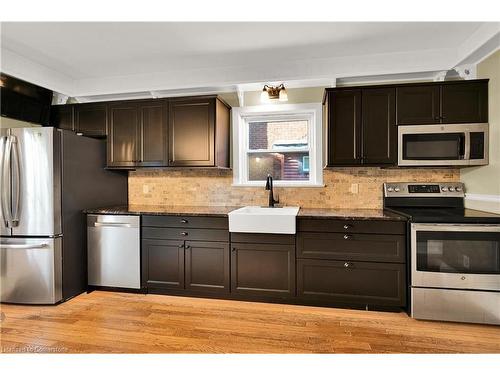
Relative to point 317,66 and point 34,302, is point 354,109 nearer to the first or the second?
point 317,66

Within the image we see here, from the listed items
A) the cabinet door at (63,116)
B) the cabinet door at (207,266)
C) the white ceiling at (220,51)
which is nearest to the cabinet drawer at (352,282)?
the cabinet door at (207,266)

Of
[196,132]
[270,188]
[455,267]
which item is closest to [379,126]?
[270,188]

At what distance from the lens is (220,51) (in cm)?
286

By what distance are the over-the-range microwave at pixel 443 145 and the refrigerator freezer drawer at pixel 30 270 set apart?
3526 mm

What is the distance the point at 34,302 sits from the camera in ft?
9.02

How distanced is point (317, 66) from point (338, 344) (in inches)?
103

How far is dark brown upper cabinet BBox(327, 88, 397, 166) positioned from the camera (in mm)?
2830

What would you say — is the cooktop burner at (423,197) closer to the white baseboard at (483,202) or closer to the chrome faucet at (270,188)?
the white baseboard at (483,202)

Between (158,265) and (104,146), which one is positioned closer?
(158,265)

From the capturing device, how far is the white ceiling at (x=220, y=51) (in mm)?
2430

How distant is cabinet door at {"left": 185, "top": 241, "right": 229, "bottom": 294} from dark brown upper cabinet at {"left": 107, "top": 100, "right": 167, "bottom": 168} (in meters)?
1.11

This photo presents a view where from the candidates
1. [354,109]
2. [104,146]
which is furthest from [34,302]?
[354,109]

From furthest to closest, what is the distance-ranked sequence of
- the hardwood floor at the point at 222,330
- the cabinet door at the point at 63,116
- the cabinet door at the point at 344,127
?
1. the cabinet door at the point at 63,116
2. the cabinet door at the point at 344,127
3. the hardwood floor at the point at 222,330

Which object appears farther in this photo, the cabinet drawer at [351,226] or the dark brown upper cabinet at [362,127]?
the dark brown upper cabinet at [362,127]
